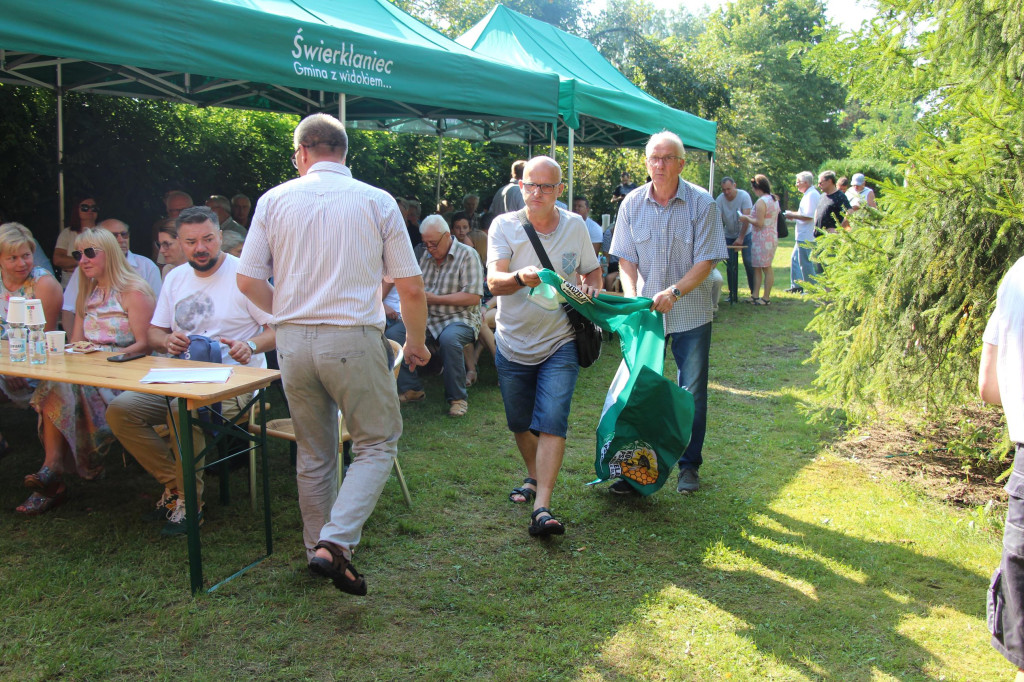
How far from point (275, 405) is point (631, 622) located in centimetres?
381

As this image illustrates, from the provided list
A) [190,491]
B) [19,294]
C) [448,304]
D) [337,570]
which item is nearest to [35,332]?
[19,294]

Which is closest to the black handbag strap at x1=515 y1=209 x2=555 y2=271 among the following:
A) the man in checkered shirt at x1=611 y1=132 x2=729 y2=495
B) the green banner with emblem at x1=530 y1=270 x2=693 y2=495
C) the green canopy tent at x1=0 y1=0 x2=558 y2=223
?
the green banner with emblem at x1=530 y1=270 x2=693 y2=495

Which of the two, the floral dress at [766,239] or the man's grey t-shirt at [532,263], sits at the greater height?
the floral dress at [766,239]

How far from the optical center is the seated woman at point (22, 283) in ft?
14.1

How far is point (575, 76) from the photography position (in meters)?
8.96

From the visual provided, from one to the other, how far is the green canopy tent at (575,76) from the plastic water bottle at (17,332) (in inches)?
209

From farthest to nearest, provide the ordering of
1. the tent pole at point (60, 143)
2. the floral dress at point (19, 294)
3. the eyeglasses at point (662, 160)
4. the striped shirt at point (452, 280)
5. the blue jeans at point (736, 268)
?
the blue jeans at point (736, 268) → the tent pole at point (60, 143) → the striped shirt at point (452, 280) → the floral dress at point (19, 294) → the eyeglasses at point (662, 160)

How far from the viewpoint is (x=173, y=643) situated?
2.85 metres

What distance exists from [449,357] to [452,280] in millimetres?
632

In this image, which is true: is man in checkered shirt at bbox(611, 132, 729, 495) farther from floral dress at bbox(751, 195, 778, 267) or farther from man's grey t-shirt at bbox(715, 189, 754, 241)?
man's grey t-shirt at bbox(715, 189, 754, 241)

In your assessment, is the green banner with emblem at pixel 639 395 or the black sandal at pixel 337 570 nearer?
the black sandal at pixel 337 570

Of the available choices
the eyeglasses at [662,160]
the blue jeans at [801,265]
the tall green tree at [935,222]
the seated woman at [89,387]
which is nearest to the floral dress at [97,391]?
the seated woman at [89,387]

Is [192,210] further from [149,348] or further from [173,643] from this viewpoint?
[173,643]

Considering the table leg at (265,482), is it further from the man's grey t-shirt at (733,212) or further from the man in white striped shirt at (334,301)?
the man's grey t-shirt at (733,212)
